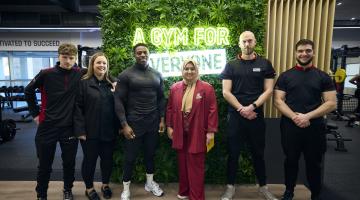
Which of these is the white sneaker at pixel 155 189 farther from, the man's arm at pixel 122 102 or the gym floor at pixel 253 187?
the man's arm at pixel 122 102

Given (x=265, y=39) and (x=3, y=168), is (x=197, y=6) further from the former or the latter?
(x=3, y=168)

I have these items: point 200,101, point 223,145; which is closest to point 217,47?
point 200,101

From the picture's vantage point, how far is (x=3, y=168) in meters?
4.31

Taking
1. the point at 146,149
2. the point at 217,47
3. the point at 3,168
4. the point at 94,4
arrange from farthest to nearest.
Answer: the point at 94,4 → the point at 3,168 → the point at 217,47 → the point at 146,149

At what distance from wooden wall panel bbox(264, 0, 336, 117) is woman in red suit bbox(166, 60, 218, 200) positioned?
114 centimetres

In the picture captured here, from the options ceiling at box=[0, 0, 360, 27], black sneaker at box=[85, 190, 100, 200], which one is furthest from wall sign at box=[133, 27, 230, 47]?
ceiling at box=[0, 0, 360, 27]

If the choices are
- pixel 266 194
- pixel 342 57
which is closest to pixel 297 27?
pixel 266 194

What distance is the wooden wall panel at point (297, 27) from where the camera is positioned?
3443 millimetres

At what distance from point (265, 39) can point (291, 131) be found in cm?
124

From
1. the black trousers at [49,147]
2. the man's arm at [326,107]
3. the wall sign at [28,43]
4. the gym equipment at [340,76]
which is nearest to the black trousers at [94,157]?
the black trousers at [49,147]

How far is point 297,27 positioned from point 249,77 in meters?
1.10

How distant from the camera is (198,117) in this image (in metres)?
2.92

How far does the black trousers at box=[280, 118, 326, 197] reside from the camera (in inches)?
112

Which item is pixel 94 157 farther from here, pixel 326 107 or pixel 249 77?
pixel 326 107
